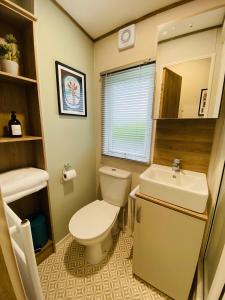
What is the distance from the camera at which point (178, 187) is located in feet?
3.13

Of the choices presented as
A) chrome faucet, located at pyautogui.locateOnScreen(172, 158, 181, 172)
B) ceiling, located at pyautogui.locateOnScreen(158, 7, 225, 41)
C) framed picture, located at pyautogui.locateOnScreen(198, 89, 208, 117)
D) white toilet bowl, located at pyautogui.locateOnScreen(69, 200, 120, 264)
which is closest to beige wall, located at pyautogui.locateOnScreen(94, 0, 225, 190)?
ceiling, located at pyautogui.locateOnScreen(158, 7, 225, 41)

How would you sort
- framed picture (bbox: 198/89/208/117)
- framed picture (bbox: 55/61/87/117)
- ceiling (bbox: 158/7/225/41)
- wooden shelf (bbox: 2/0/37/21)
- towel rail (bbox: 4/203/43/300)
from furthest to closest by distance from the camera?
1. framed picture (bbox: 55/61/87/117)
2. framed picture (bbox: 198/89/208/117)
3. ceiling (bbox: 158/7/225/41)
4. wooden shelf (bbox: 2/0/37/21)
5. towel rail (bbox: 4/203/43/300)

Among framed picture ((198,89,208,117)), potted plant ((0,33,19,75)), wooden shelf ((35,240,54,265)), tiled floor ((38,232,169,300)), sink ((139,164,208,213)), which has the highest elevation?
potted plant ((0,33,19,75))

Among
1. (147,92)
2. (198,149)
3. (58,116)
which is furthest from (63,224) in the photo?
(147,92)

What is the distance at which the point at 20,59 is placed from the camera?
115 cm

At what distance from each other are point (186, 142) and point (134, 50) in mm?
1023

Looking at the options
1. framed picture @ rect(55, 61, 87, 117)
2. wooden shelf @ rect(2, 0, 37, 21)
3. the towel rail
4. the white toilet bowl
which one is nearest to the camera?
the towel rail

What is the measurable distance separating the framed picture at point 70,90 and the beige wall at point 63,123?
47 mm

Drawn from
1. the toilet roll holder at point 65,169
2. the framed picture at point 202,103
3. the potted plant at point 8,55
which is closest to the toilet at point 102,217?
the toilet roll holder at point 65,169

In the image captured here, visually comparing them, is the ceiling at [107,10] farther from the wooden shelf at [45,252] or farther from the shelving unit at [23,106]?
the wooden shelf at [45,252]

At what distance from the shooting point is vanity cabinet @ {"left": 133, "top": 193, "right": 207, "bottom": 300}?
0.94 meters

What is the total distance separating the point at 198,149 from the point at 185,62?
72cm

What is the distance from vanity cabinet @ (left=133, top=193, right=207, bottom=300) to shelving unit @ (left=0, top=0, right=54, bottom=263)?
0.88m

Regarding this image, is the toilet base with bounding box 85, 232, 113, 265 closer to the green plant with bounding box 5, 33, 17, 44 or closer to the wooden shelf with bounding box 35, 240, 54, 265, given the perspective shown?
the wooden shelf with bounding box 35, 240, 54, 265
